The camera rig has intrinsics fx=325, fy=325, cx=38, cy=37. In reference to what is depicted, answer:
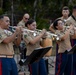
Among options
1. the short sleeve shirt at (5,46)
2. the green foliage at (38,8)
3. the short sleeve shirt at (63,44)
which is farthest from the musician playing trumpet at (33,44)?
the green foliage at (38,8)

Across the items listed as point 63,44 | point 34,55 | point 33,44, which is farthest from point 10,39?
point 63,44

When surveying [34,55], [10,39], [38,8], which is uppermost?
[38,8]

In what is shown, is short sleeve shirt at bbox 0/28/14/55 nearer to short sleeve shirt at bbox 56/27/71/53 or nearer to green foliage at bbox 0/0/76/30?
short sleeve shirt at bbox 56/27/71/53

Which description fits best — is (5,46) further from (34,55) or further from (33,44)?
(33,44)

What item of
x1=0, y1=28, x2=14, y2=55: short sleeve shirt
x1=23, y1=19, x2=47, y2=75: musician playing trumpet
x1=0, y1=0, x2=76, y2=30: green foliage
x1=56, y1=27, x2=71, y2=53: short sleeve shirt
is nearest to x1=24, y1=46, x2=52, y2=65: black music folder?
x1=0, y1=28, x2=14, y2=55: short sleeve shirt

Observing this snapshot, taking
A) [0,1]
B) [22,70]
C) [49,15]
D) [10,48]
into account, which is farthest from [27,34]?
[49,15]

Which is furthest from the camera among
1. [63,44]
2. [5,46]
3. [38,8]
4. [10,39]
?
[38,8]

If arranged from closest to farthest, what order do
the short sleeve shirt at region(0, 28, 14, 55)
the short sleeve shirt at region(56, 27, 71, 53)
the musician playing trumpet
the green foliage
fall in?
the short sleeve shirt at region(0, 28, 14, 55), the musician playing trumpet, the short sleeve shirt at region(56, 27, 71, 53), the green foliage

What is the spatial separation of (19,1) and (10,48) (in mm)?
12560

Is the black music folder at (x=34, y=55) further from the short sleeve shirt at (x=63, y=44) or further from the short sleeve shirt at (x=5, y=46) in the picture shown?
the short sleeve shirt at (x=63, y=44)

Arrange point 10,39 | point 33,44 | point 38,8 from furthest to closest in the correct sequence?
1. point 38,8
2. point 33,44
3. point 10,39

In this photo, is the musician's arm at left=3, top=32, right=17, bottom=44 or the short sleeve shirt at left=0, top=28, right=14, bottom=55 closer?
A: the musician's arm at left=3, top=32, right=17, bottom=44

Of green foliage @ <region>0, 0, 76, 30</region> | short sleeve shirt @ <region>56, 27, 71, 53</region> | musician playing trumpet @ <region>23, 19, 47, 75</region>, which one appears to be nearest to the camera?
musician playing trumpet @ <region>23, 19, 47, 75</region>

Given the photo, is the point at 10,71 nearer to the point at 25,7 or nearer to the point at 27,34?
the point at 27,34
